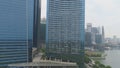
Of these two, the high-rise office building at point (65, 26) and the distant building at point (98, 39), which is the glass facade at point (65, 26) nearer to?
the high-rise office building at point (65, 26)

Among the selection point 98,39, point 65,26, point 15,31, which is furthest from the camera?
point 98,39

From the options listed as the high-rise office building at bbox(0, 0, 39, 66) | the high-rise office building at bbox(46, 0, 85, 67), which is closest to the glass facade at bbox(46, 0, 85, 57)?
the high-rise office building at bbox(46, 0, 85, 67)

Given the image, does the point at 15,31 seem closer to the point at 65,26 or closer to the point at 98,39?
the point at 65,26

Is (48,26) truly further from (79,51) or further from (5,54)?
(5,54)

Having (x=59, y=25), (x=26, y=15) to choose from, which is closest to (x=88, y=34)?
(x=59, y=25)

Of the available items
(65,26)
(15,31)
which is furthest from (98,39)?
(15,31)

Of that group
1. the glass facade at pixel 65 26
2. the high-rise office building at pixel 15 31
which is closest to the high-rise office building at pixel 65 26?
the glass facade at pixel 65 26

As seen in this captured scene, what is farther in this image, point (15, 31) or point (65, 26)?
point (65, 26)

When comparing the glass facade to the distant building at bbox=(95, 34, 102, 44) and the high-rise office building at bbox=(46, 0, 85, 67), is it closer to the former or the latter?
the high-rise office building at bbox=(46, 0, 85, 67)
